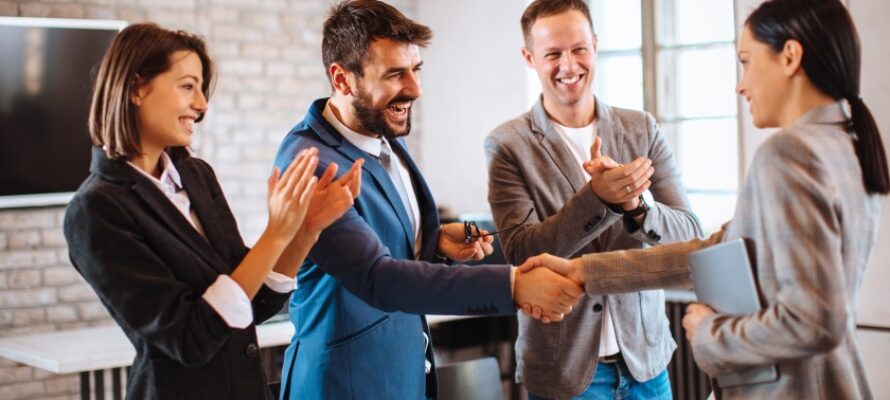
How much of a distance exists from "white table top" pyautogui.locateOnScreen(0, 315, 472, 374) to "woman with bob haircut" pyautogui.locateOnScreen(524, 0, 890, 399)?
243cm

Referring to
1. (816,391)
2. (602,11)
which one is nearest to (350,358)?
(816,391)

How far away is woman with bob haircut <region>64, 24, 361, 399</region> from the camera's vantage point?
1677mm

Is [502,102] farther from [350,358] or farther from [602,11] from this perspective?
[350,358]

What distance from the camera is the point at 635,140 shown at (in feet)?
8.45

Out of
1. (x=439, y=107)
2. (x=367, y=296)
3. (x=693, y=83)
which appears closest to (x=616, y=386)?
(x=367, y=296)

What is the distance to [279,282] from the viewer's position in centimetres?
192

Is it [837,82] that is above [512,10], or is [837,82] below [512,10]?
below

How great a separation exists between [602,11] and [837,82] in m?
3.78

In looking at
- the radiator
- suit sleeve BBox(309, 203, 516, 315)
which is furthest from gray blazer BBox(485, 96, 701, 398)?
the radiator

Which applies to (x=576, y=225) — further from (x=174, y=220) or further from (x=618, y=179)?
(x=174, y=220)

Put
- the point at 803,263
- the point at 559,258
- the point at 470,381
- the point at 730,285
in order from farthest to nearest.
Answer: the point at 470,381 < the point at 559,258 < the point at 730,285 < the point at 803,263

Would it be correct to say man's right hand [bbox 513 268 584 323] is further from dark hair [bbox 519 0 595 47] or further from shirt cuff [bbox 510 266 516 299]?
dark hair [bbox 519 0 595 47]

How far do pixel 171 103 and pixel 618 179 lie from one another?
1.00 metres

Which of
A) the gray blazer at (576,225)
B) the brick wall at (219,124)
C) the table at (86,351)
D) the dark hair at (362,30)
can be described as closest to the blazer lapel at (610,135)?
the gray blazer at (576,225)
